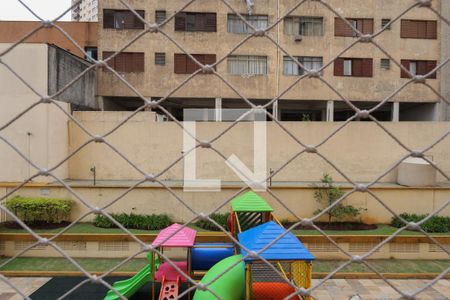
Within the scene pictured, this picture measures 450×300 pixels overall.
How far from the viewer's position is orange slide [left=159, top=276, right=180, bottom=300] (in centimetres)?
402

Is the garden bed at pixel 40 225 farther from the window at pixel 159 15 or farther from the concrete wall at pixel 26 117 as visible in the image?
the window at pixel 159 15

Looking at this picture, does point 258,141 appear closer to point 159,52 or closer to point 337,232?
point 337,232

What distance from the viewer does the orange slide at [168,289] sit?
4.02m

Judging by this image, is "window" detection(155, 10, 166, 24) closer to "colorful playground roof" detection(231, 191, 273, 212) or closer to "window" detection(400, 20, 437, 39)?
"window" detection(400, 20, 437, 39)

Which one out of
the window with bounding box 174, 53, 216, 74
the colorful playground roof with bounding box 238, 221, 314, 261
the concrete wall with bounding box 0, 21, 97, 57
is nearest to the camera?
the colorful playground roof with bounding box 238, 221, 314, 261

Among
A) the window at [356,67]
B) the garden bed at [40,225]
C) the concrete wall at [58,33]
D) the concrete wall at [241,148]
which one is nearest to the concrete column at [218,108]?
the concrete wall at [241,148]

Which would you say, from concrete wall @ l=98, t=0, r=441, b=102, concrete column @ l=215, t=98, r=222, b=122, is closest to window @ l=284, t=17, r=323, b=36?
concrete wall @ l=98, t=0, r=441, b=102

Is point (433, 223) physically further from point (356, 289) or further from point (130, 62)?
point (130, 62)

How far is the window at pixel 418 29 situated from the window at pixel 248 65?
4758mm

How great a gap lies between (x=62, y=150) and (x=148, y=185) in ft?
8.02

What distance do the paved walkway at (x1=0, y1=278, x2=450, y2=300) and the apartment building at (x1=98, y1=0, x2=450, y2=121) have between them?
7353 millimetres

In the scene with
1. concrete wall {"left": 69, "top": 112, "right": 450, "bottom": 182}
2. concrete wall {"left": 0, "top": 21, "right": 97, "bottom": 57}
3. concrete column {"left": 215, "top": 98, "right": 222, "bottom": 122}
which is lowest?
concrete wall {"left": 69, "top": 112, "right": 450, "bottom": 182}

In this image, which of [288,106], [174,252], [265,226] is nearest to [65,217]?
[174,252]

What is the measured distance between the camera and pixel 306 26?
Answer: 1184 centimetres
